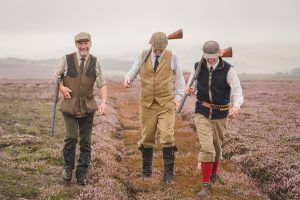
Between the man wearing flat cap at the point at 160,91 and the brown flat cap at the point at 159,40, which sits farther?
the man wearing flat cap at the point at 160,91

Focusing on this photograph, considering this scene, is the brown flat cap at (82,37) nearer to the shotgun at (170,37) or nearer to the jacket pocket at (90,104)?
the jacket pocket at (90,104)

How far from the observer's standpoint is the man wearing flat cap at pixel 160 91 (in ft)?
35.2

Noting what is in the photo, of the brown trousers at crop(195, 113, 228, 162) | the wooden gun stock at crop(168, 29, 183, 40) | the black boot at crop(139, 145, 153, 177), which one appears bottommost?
the black boot at crop(139, 145, 153, 177)

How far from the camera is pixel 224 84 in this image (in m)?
10.2

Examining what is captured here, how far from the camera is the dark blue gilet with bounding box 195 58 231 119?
33.0ft

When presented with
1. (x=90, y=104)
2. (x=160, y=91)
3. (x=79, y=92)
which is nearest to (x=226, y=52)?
(x=160, y=91)

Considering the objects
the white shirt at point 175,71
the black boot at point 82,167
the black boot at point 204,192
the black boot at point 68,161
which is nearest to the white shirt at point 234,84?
the white shirt at point 175,71

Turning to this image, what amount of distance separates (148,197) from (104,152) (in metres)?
4.37

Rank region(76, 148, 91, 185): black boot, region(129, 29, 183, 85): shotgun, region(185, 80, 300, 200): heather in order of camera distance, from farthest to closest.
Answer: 1. region(185, 80, 300, 200): heather
2. region(129, 29, 183, 85): shotgun
3. region(76, 148, 91, 185): black boot

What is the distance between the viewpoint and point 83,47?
9922 millimetres

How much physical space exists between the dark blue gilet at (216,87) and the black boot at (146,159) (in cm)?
Result: 213

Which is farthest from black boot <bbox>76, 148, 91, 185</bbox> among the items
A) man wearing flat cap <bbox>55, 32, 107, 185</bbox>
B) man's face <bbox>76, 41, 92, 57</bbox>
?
man's face <bbox>76, 41, 92, 57</bbox>

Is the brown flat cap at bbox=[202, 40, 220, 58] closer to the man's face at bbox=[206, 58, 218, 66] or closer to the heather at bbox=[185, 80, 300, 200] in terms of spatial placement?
the man's face at bbox=[206, 58, 218, 66]

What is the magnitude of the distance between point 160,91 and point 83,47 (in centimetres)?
229
